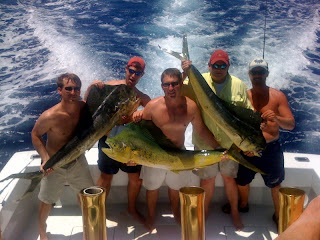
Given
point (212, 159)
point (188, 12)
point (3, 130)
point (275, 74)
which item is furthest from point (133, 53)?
point (212, 159)

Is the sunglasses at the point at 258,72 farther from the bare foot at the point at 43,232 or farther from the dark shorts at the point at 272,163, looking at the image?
the bare foot at the point at 43,232

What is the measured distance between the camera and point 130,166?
2.92 meters

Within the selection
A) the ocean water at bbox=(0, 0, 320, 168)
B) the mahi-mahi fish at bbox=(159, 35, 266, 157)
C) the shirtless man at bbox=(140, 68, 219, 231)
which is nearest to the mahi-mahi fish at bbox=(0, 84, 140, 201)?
the shirtless man at bbox=(140, 68, 219, 231)

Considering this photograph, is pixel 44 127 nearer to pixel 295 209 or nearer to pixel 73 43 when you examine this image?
pixel 295 209

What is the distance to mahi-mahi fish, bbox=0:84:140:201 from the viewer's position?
7.78 feet

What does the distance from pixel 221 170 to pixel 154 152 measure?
3.07ft

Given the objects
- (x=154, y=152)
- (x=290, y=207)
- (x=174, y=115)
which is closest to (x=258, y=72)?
(x=174, y=115)

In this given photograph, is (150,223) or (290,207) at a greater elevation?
(290,207)

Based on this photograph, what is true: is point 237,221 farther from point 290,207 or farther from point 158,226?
point 290,207

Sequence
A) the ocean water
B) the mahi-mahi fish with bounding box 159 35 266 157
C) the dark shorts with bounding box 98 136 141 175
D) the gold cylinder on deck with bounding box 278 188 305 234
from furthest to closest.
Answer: the ocean water
the dark shorts with bounding box 98 136 141 175
the mahi-mahi fish with bounding box 159 35 266 157
the gold cylinder on deck with bounding box 278 188 305 234

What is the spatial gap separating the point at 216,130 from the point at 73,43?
765 centimetres

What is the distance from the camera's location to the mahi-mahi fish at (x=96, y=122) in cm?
237

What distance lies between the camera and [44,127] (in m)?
2.61

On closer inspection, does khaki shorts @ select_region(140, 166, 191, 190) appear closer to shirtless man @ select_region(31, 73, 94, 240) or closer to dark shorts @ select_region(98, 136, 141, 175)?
dark shorts @ select_region(98, 136, 141, 175)
